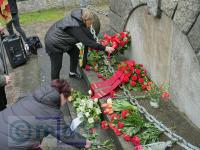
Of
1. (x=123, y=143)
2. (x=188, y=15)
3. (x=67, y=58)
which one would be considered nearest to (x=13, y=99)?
(x=67, y=58)

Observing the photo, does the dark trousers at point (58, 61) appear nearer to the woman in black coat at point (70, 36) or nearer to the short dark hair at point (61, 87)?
the woman in black coat at point (70, 36)

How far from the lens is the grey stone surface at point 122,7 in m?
6.08

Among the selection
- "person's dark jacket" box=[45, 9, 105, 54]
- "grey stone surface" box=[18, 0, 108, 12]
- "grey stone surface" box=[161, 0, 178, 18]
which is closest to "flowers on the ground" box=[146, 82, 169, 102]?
"person's dark jacket" box=[45, 9, 105, 54]

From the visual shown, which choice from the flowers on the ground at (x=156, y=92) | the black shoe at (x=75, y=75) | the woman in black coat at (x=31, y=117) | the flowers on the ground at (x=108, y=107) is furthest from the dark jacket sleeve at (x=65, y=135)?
the black shoe at (x=75, y=75)

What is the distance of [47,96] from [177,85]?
6.66 ft

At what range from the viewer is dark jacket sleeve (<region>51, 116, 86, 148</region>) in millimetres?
3880

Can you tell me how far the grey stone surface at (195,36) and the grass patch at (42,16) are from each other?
6694 mm

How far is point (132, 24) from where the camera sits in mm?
6164

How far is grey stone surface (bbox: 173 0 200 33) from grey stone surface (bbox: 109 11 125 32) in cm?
207

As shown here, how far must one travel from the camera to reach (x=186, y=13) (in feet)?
14.0

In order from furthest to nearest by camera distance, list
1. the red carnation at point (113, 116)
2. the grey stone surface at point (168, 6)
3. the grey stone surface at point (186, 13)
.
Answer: the red carnation at point (113, 116) < the grey stone surface at point (168, 6) < the grey stone surface at point (186, 13)

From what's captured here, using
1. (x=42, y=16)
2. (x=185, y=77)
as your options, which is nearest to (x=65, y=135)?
(x=185, y=77)

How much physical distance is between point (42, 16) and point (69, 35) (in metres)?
5.40

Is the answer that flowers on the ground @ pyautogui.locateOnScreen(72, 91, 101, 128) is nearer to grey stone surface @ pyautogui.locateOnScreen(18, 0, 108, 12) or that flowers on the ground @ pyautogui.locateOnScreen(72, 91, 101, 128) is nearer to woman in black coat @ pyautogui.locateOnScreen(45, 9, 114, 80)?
woman in black coat @ pyautogui.locateOnScreen(45, 9, 114, 80)
